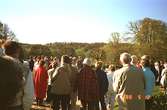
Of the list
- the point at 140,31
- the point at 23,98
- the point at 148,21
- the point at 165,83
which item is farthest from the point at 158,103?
the point at 148,21

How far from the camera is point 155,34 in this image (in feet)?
265

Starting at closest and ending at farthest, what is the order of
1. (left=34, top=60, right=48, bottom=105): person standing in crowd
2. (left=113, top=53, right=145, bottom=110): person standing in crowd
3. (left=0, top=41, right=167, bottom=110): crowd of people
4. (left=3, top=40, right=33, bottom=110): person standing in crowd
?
(left=0, top=41, right=167, bottom=110): crowd of people → (left=3, top=40, right=33, bottom=110): person standing in crowd → (left=113, top=53, right=145, bottom=110): person standing in crowd → (left=34, top=60, right=48, bottom=105): person standing in crowd

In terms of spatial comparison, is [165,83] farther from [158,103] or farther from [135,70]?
[135,70]

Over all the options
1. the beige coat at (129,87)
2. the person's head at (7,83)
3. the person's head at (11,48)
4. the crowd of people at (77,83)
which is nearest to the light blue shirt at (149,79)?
the crowd of people at (77,83)

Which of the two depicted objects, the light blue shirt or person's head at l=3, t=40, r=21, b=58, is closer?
person's head at l=3, t=40, r=21, b=58

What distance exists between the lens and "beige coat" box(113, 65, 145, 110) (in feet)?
30.8

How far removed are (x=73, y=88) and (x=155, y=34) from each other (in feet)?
229

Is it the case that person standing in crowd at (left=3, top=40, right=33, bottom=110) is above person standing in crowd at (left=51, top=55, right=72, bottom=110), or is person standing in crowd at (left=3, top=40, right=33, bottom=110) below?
above

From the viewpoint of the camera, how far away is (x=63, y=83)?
12422 mm

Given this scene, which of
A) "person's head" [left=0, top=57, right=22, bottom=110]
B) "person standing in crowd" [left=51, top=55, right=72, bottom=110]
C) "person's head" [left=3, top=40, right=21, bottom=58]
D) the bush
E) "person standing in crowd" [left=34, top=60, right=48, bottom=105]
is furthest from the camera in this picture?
"person standing in crowd" [left=34, top=60, right=48, bottom=105]

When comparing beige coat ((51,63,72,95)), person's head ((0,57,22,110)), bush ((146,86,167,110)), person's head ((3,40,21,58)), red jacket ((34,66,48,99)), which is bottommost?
bush ((146,86,167,110))

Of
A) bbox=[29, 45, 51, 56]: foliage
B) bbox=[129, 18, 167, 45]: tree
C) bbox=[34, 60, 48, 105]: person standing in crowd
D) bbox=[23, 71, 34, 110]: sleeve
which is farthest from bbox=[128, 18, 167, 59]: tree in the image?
bbox=[23, 71, 34, 110]: sleeve

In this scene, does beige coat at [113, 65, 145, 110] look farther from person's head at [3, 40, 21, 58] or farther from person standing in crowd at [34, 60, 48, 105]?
person standing in crowd at [34, 60, 48, 105]

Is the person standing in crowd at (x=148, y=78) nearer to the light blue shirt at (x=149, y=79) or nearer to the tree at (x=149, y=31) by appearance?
the light blue shirt at (x=149, y=79)
